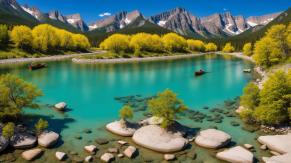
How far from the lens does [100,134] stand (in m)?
30.5

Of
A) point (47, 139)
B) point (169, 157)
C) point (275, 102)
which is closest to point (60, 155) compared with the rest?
point (47, 139)

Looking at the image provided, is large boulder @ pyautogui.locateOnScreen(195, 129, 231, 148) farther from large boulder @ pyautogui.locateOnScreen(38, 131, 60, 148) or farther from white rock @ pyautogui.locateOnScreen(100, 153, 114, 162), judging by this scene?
large boulder @ pyautogui.locateOnScreen(38, 131, 60, 148)

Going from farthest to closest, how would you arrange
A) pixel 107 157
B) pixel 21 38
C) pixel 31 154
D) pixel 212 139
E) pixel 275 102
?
pixel 21 38 < pixel 275 102 < pixel 212 139 < pixel 31 154 < pixel 107 157

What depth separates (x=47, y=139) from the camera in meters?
27.4

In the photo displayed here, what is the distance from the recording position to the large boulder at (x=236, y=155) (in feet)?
76.6

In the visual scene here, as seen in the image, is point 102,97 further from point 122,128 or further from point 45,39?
point 45,39

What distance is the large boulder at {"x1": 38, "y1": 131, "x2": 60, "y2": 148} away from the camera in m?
26.8

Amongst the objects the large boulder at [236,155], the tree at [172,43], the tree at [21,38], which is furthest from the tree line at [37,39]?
the large boulder at [236,155]

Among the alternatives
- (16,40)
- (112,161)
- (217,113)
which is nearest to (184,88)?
(217,113)

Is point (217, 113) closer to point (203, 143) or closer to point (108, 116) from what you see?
point (203, 143)

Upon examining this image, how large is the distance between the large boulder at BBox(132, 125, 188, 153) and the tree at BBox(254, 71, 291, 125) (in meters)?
11.9

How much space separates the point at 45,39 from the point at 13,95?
409ft

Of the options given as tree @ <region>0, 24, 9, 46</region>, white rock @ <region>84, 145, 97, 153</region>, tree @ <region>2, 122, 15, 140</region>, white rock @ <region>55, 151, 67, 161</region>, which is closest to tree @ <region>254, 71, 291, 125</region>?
white rock @ <region>84, 145, 97, 153</region>

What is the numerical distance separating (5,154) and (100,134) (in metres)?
10.3
